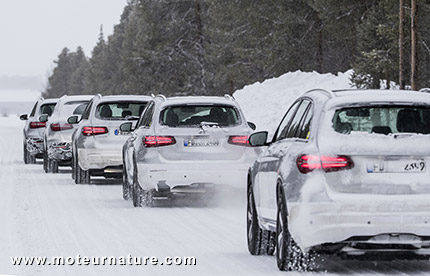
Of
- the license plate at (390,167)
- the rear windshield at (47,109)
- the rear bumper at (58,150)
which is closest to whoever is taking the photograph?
the license plate at (390,167)

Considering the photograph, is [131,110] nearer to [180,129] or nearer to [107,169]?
[107,169]

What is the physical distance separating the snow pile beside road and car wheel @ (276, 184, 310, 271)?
30009 mm

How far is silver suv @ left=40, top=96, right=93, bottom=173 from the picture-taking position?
27297mm

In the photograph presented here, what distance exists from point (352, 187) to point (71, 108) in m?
19.0

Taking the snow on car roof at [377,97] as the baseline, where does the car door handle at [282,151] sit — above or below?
below

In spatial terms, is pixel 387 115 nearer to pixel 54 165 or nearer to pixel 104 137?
pixel 104 137

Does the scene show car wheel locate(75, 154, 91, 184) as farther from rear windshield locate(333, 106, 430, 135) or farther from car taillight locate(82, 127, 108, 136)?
rear windshield locate(333, 106, 430, 135)

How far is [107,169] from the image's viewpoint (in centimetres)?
2256

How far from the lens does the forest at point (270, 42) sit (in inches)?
1705

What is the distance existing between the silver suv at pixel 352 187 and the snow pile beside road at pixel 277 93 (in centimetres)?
3007

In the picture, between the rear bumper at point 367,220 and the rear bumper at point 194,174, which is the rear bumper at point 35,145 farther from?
the rear bumper at point 367,220

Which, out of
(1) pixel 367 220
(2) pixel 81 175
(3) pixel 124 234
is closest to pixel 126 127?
(2) pixel 81 175

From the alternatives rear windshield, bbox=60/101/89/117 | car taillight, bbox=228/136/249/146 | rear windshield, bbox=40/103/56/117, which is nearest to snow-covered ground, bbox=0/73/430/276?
car taillight, bbox=228/136/249/146

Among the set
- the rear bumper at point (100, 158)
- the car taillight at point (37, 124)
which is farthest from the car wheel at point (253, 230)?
the car taillight at point (37, 124)
